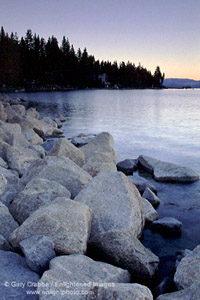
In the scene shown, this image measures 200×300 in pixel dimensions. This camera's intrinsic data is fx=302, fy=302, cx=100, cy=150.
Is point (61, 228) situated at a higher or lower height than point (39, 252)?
higher

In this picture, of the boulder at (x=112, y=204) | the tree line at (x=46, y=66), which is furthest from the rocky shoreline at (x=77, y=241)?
the tree line at (x=46, y=66)

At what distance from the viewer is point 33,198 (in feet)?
13.9

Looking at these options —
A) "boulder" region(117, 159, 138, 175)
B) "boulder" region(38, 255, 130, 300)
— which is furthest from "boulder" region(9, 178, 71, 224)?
"boulder" region(117, 159, 138, 175)

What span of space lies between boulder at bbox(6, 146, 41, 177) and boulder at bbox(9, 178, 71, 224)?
2.06 metres

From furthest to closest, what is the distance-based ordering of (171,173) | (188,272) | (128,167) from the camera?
1. (128,167)
2. (171,173)
3. (188,272)

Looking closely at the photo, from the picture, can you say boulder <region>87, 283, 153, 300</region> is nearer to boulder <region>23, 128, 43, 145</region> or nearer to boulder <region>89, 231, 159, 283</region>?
boulder <region>89, 231, 159, 283</region>

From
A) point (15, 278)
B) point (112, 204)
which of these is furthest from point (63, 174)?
point (15, 278)

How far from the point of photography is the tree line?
66188 millimetres

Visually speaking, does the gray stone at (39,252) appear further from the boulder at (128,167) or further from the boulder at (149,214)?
the boulder at (128,167)

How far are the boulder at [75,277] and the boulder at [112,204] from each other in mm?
709

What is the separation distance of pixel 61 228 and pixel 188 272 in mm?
1424

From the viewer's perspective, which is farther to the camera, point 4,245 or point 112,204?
point 112,204

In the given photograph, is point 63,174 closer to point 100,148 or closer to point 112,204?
point 112,204

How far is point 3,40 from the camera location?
67.4 meters
